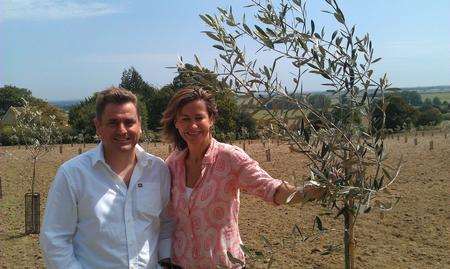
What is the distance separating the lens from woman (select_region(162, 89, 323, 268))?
10.1ft

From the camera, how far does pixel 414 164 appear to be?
20219mm

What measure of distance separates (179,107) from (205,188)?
20.6 inches

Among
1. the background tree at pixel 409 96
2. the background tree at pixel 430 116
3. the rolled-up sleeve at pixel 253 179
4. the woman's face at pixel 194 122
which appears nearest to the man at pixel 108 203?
the woman's face at pixel 194 122

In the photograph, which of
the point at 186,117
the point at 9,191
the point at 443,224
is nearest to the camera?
the point at 186,117

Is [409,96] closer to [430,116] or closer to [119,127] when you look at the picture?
[119,127]

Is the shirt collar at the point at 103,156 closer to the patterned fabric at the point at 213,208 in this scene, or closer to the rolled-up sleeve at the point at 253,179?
the patterned fabric at the point at 213,208

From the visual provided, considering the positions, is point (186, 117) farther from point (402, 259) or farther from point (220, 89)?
point (402, 259)


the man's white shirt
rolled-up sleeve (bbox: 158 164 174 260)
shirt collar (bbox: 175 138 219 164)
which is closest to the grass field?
shirt collar (bbox: 175 138 219 164)

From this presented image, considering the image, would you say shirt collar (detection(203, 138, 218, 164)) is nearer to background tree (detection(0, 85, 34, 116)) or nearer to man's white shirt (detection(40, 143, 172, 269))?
man's white shirt (detection(40, 143, 172, 269))

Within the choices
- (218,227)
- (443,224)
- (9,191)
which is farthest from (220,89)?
(9,191)

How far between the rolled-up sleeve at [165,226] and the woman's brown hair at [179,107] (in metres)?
0.22

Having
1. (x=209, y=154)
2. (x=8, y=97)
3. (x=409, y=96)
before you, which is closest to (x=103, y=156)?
(x=209, y=154)

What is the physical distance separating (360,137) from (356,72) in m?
0.28

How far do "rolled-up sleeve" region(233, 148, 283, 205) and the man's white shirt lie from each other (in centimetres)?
54
